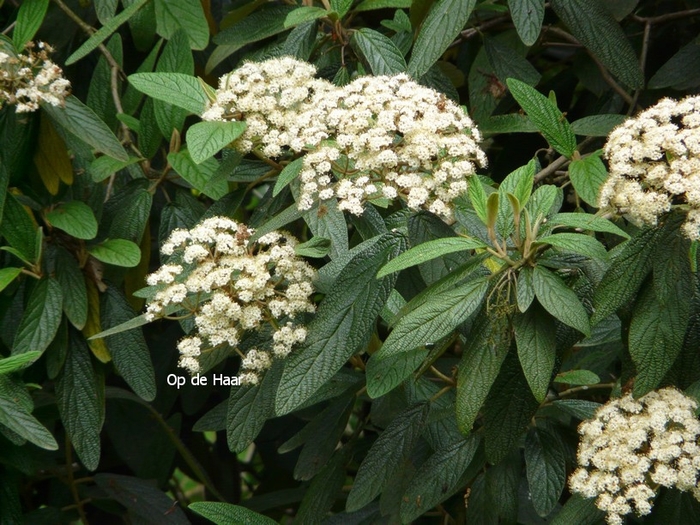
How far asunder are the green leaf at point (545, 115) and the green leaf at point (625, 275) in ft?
1.07

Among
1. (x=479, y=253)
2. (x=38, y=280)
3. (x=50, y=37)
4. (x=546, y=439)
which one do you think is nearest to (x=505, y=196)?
(x=479, y=253)

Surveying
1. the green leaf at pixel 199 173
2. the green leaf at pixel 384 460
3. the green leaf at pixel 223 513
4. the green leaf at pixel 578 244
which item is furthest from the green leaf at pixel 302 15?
the green leaf at pixel 223 513

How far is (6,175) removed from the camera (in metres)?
2.29

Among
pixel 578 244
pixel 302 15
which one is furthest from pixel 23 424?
pixel 578 244

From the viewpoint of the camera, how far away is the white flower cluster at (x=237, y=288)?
1770 millimetres

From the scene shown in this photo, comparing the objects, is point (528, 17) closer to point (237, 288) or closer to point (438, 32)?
point (438, 32)

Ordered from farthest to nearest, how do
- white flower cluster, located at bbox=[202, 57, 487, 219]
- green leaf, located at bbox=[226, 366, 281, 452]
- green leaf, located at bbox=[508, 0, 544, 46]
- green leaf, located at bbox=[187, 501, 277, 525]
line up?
green leaf, located at bbox=[508, 0, 544, 46], green leaf, located at bbox=[226, 366, 281, 452], green leaf, located at bbox=[187, 501, 277, 525], white flower cluster, located at bbox=[202, 57, 487, 219]

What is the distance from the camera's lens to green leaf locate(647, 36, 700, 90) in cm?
259

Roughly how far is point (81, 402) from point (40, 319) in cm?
28

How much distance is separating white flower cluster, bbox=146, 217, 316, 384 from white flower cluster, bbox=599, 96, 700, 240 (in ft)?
2.03

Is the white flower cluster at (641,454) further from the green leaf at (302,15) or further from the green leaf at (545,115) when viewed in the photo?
the green leaf at (302,15)

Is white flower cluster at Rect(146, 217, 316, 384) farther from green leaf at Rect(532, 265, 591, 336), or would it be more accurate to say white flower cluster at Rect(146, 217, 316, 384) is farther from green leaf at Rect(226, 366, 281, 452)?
green leaf at Rect(532, 265, 591, 336)

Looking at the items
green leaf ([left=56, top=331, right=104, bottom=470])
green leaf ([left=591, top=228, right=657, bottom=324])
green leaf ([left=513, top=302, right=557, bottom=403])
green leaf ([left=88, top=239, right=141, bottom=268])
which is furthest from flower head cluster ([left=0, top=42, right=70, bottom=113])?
green leaf ([left=591, top=228, right=657, bottom=324])

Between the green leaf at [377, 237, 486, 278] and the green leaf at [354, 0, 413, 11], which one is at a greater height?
the green leaf at [354, 0, 413, 11]
